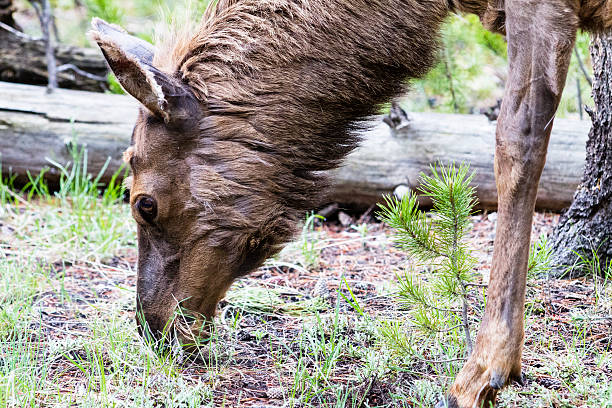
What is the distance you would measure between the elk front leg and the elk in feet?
1.20

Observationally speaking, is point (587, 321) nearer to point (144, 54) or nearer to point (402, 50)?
point (402, 50)

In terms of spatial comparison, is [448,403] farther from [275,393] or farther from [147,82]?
[147,82]

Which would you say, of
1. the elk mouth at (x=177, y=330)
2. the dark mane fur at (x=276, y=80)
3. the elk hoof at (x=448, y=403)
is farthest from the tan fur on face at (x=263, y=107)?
the elk hoof at (x=448, y=403)

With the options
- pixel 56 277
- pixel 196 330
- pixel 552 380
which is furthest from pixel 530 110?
pixel 56 277

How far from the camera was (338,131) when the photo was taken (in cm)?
348

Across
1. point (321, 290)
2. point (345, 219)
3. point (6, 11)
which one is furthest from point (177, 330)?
point (6, 11)

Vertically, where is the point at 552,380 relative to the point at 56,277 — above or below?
above

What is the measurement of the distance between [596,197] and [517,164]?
151 cm

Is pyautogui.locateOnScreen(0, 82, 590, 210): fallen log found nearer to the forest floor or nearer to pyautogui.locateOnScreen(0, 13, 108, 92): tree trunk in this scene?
the forest floor

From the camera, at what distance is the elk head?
3.31 metres

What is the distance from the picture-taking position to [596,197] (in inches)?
160

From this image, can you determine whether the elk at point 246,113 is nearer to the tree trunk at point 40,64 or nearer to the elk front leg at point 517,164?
the elk front leg at point 517,164

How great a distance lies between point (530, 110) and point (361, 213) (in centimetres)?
332

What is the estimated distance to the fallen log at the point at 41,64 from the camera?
24.8 feet
